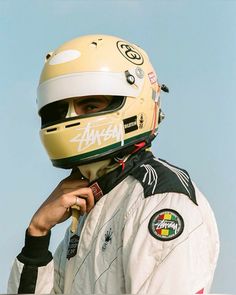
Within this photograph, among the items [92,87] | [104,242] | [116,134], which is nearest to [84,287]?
[104,242]

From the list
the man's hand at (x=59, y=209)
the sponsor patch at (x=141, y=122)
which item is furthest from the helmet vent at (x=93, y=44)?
the man's hand at (x=59, y=209)

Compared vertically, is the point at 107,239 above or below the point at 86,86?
below

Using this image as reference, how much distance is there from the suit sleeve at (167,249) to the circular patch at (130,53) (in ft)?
4.25

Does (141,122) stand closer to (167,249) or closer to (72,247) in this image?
(72,247)

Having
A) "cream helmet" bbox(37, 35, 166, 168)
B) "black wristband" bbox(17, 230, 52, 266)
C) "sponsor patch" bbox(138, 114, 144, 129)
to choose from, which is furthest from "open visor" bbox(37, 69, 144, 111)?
"black wristband" bbox(17, 230, 52, 266)

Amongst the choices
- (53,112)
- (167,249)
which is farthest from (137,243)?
(53,112)

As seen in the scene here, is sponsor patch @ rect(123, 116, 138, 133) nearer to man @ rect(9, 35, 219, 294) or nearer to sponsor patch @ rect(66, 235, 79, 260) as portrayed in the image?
man @ rect(9, 35, 219, 294)

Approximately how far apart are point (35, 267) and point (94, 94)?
1220 mm

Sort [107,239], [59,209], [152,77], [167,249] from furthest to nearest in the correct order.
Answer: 1. [152,77]
2. [59,209]
3. [107,239]
4. [167,249]

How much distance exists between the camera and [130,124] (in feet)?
14.5

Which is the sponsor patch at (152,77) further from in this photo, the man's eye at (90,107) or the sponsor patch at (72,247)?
the sponsor patch at (72,247)

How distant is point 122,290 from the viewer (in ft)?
12.3

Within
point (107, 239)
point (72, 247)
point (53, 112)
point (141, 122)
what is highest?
point (53, 112)

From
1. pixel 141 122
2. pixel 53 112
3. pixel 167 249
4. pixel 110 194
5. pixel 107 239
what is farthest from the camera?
pixel 53 112
